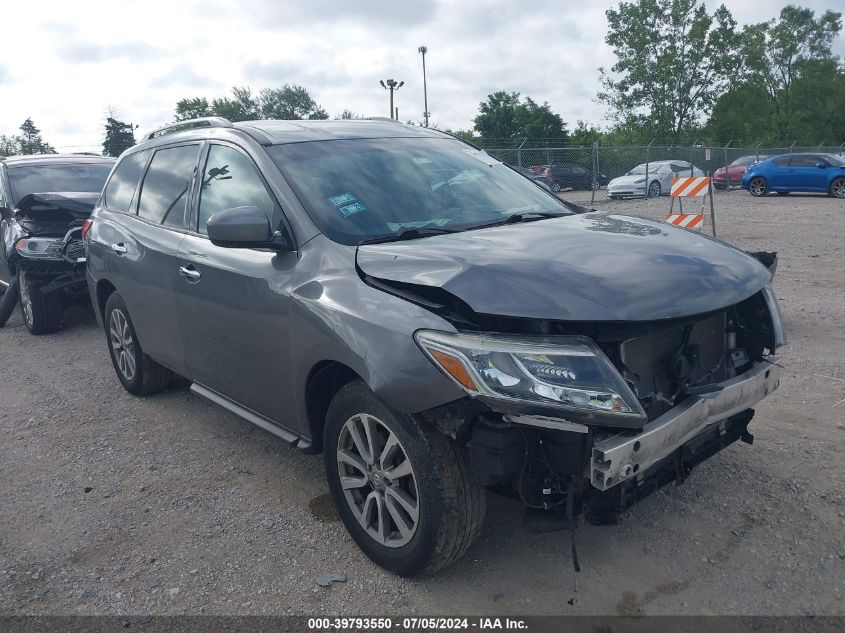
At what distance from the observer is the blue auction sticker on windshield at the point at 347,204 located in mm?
3401

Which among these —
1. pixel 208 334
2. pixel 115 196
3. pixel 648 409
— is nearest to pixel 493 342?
pixel 648 409

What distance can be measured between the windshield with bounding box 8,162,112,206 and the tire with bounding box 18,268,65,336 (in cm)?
123

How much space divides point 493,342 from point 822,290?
7089 mm

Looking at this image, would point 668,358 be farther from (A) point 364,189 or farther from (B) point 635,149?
(B) point 635,149

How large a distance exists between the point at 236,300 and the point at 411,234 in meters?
0.99

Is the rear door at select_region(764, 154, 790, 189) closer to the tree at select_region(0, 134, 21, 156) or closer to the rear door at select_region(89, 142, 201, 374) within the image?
the rear door at select_region(89, 142, 201, 374)

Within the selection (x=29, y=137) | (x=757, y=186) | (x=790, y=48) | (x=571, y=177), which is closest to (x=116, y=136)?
(x=571, y=177)

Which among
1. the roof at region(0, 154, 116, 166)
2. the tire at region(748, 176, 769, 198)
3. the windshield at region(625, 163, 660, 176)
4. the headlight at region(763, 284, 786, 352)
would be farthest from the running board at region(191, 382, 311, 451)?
the tire at region(748, 176, 769, 198)

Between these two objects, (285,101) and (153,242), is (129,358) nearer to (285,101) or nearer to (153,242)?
(153,242)

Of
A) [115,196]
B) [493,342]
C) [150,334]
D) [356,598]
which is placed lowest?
[356,598]

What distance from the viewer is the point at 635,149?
25.6 metres

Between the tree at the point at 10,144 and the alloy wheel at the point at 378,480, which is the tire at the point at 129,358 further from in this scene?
the tree at the point at 10,144

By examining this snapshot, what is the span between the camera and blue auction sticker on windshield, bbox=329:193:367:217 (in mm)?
3401

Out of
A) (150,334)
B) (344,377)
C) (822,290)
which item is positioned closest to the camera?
(344,377)
